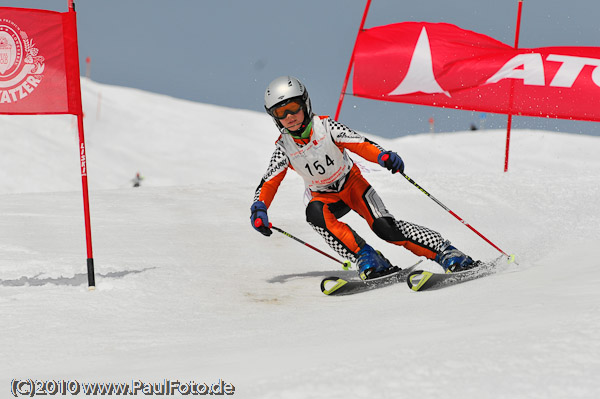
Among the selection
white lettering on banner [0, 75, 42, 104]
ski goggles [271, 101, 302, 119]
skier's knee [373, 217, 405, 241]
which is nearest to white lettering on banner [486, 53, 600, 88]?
skier's knee [373, 217, 405, 241]

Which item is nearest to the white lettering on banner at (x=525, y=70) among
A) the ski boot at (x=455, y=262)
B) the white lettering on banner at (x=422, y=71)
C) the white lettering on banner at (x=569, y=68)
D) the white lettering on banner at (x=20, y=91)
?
the white lettering on banner at (x=569, y=68)

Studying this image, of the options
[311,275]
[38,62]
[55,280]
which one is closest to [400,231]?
[311,275]

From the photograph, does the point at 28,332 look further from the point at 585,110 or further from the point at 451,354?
the point at 585,110

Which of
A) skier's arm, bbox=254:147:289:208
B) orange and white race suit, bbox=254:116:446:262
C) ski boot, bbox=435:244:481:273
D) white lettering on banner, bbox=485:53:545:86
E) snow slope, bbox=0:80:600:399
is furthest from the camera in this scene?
white lettering on banner, bbox=485:53:545:86

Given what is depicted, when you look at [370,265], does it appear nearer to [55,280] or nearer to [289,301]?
[289,301]

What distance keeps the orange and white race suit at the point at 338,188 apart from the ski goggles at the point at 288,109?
200mm

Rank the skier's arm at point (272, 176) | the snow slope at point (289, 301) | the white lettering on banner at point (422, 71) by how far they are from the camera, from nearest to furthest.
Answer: the snow slope at point (289, 301), the skier's arm at point (272, 176), the white lettering on banner at point (422, 71)

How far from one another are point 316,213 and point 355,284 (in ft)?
2.08

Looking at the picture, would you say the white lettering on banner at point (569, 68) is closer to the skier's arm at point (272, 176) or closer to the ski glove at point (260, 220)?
the skier's arm at point (272, 176)

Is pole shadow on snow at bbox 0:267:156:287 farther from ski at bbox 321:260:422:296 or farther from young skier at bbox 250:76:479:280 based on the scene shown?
ski at bbox 321:260:422:296

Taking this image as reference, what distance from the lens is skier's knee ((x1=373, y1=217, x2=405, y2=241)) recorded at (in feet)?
15.8

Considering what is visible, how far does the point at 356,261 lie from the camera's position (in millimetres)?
4812

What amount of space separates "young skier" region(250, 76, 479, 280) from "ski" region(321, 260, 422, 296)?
2.4 inches

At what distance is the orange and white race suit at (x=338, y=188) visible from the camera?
479cm
